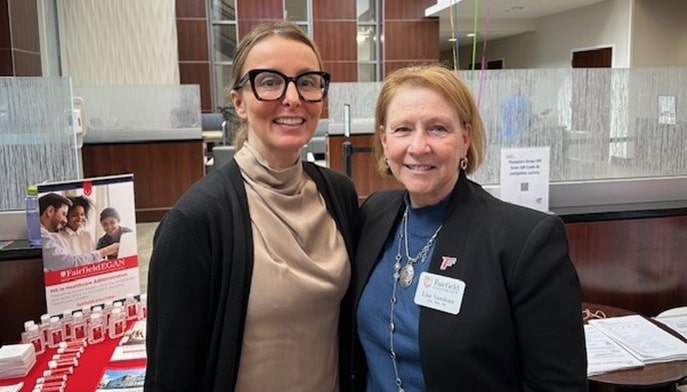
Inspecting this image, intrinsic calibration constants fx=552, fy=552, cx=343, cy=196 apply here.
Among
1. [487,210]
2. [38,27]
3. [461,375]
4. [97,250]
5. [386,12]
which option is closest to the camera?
[461,375]

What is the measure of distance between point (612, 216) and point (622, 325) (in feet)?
2.10

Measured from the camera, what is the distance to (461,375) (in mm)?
1051

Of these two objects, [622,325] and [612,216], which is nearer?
[622,325]

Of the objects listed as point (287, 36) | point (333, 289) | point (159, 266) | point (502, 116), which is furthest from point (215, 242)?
point (502, 116)

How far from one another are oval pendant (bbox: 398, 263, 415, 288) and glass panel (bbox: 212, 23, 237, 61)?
380 inches

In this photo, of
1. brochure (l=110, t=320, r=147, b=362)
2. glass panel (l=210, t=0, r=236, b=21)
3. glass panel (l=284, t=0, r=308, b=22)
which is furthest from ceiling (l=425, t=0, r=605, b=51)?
brochure (l=110, t=320, r=147, b=362)

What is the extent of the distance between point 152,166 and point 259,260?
5712 mm

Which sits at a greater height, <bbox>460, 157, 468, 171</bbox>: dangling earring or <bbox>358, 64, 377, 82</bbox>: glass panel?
<bbox>358, 64, 377, 82</bbox>: glass panel

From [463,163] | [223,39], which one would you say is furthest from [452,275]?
[223,39]

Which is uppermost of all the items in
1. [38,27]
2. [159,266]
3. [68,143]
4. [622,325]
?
[38,27]

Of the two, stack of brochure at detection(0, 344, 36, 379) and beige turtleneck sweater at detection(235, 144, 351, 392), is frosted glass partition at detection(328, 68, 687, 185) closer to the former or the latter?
beige turtleneck sweater at detection(235, 144, 351, 392)

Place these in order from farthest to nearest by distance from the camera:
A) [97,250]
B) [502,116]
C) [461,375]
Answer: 1. [502,116]
2. [97,250]
3. [461,375]

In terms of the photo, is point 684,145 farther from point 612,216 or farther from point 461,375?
point 461,375

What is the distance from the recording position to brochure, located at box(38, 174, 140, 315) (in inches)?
74.7
